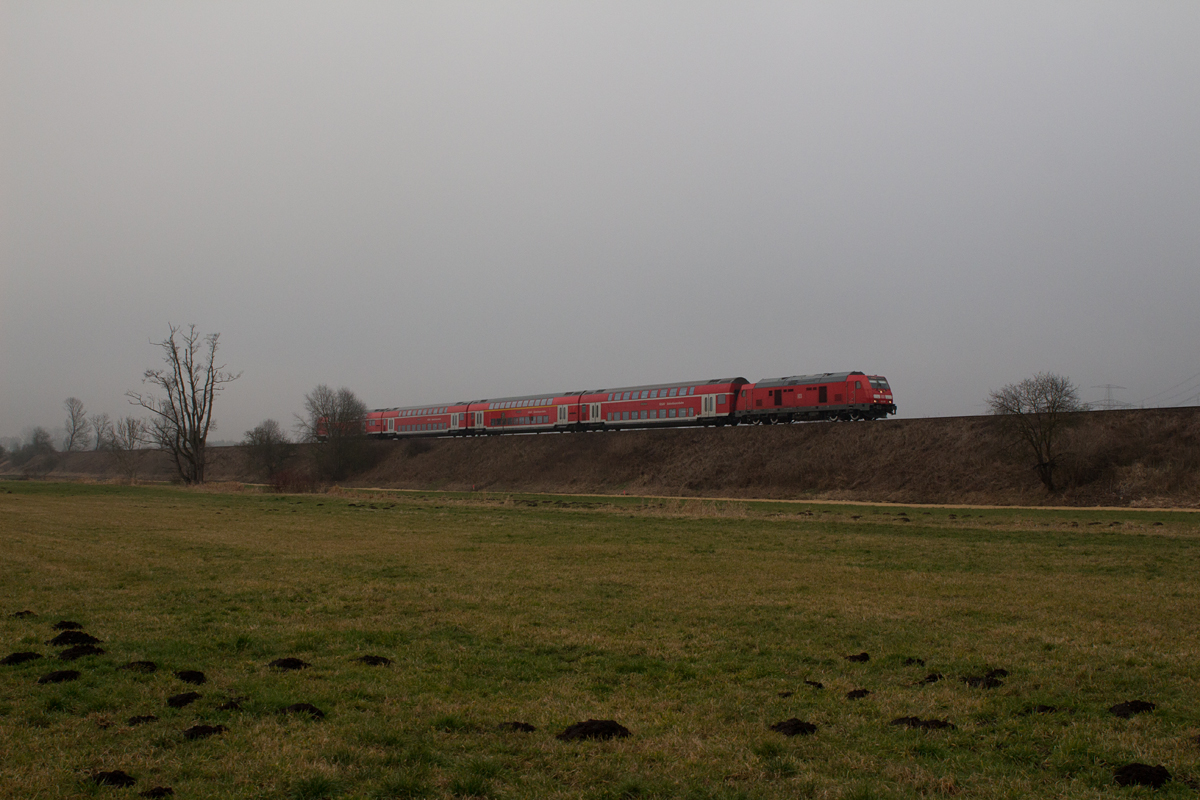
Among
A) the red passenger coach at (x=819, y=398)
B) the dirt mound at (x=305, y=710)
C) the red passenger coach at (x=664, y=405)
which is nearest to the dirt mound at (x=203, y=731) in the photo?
the dirt mound at (x=305, y=710)

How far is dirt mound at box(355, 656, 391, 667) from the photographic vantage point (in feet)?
31.3

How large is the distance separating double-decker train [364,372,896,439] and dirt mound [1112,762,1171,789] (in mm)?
53129

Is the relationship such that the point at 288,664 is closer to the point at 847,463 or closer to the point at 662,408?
the point at 847,463

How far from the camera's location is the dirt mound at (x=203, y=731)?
22.4ft

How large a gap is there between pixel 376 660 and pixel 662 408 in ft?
196

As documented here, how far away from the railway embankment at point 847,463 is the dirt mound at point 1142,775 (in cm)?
4165

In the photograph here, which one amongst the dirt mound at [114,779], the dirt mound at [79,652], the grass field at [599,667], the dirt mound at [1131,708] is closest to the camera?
→ the dirt mound at [114,779]

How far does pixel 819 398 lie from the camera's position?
58844 millimetres

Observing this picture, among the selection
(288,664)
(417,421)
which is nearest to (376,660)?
(288,664)

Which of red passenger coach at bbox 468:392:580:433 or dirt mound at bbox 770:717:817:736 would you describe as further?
red passenger coach at bbox 468:392:580:433

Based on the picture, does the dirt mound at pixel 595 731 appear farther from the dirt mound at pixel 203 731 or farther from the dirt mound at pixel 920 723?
the dirt mound at pixel 203 731

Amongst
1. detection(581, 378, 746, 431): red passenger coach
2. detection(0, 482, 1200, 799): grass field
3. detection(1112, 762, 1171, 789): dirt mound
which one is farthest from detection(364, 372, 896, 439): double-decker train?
detection(1112, 762, 1171, 789): dirt mound

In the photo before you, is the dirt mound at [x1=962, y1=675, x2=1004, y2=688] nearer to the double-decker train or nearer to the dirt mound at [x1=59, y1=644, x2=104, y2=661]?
the dirt mound at [x1=59, y1=644, x2=104, y2=661]

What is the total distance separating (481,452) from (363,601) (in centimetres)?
6718
